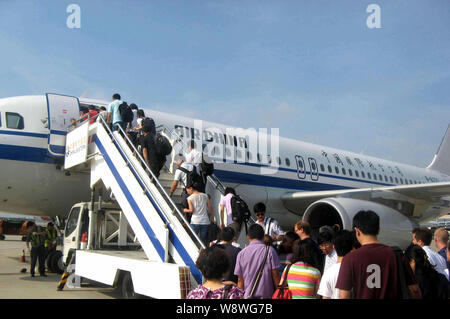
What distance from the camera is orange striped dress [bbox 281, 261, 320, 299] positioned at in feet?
11.7

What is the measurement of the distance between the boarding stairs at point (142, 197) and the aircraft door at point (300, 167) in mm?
5334

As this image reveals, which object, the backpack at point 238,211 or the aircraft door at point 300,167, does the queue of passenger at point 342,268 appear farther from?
the aircraft door at point 300,167

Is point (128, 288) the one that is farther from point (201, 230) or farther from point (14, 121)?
point (14, 121)

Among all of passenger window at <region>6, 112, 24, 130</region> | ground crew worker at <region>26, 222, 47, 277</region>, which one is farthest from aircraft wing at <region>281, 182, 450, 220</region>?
passenger window at <region>6, 112, 24, 130</region>

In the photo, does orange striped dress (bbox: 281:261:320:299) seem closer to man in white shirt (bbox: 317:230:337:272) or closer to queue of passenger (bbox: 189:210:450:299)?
queue of passenger (bbox: 189:210:450:299)

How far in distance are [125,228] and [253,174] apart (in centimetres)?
452

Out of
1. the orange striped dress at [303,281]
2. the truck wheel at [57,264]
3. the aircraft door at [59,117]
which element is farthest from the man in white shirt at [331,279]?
the truck wheel at [57,264]

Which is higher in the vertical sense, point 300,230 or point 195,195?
point 195,195

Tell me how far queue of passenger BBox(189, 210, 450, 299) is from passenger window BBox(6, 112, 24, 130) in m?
5.78
